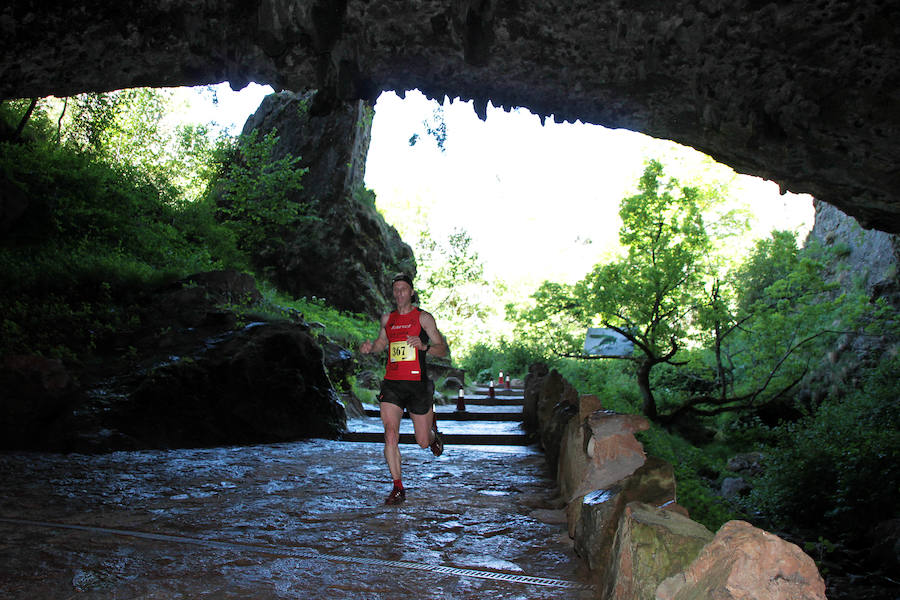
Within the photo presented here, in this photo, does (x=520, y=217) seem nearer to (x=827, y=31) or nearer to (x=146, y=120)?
(x=146, y=120)

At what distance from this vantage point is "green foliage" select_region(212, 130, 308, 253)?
2052cm

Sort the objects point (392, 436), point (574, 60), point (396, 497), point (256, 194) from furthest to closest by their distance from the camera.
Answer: point (256, 194) < point (574, 60) < point (392, 436) < point (396, 497)

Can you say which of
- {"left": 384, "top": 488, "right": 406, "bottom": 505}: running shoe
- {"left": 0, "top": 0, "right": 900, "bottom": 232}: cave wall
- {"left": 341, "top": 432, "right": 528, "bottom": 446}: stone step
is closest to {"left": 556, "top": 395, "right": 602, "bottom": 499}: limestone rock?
{"left": 384, "top": 488, "right": 406, "bottom": 505}: running shoe

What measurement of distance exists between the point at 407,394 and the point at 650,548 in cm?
335

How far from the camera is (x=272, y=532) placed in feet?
13.7

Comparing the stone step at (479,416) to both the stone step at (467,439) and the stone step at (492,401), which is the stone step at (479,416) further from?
the stone step at (492,401)

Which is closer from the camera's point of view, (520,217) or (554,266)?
(554,266)

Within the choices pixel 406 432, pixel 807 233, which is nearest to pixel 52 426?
pixel 406 432

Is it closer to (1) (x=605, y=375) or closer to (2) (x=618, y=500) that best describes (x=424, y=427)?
(2) (x=618, y=500)

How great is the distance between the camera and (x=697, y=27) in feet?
20.4

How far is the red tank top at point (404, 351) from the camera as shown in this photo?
534 cm

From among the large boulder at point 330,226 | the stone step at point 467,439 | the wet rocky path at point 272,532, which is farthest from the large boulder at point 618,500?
the large boulder at point 330,226

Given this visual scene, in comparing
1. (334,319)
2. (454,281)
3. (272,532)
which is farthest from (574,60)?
(454,281)

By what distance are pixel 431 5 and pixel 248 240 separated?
53.6ft
